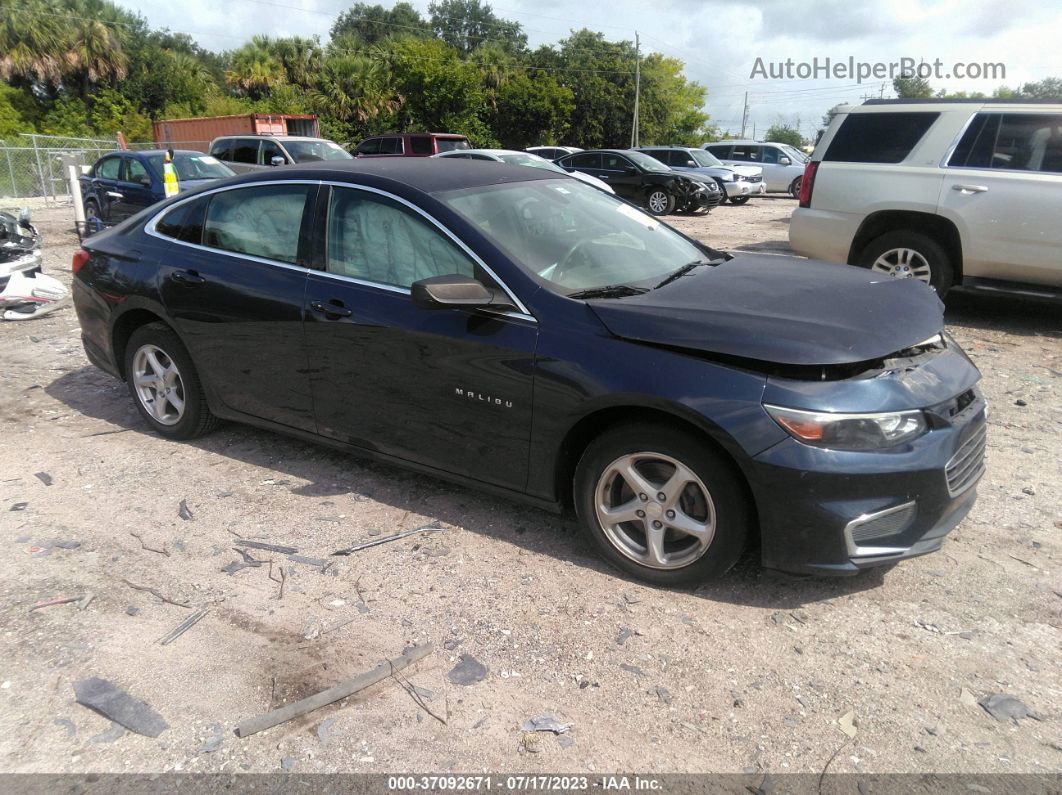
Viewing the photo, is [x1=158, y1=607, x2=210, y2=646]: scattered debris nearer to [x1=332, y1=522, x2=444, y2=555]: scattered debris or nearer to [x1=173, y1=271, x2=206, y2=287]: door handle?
[x1=332, y1=522, x2=444, y2=555]: scattered debris

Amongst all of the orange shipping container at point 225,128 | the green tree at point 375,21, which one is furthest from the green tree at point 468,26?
the orange shipping container at point 225,128

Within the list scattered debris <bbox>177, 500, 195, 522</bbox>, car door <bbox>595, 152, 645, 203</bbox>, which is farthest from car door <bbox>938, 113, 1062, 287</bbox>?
car door <bbox>595, 152, 645, 203</bbox>

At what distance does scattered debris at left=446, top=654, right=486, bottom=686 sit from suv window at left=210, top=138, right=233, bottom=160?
17.6 metres

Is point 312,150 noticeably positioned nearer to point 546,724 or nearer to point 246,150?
point 246,150

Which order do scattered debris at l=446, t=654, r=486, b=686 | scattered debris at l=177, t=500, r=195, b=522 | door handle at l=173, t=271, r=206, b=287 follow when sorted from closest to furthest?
scattered debris at l=446, t=654, r=486, b=686
scattered debris at l=177, t=500, r=195, b=522
door handle at l=173, t=271, r=206, b=287

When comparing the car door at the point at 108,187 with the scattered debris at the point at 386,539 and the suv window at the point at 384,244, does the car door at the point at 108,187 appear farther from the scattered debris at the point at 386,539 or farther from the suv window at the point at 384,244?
the scattered debris at the point at 386,539

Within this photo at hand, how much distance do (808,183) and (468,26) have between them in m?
89.2

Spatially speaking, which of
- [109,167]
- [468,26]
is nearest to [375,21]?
[468,26]

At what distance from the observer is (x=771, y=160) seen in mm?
26406

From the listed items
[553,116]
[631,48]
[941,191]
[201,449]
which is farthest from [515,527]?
[631,48]

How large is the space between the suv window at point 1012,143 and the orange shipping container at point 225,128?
23.9 m

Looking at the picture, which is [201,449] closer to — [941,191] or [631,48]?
[941,191]

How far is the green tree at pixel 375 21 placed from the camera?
277 ft

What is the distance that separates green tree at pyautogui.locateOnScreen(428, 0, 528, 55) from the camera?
87.6 meters
